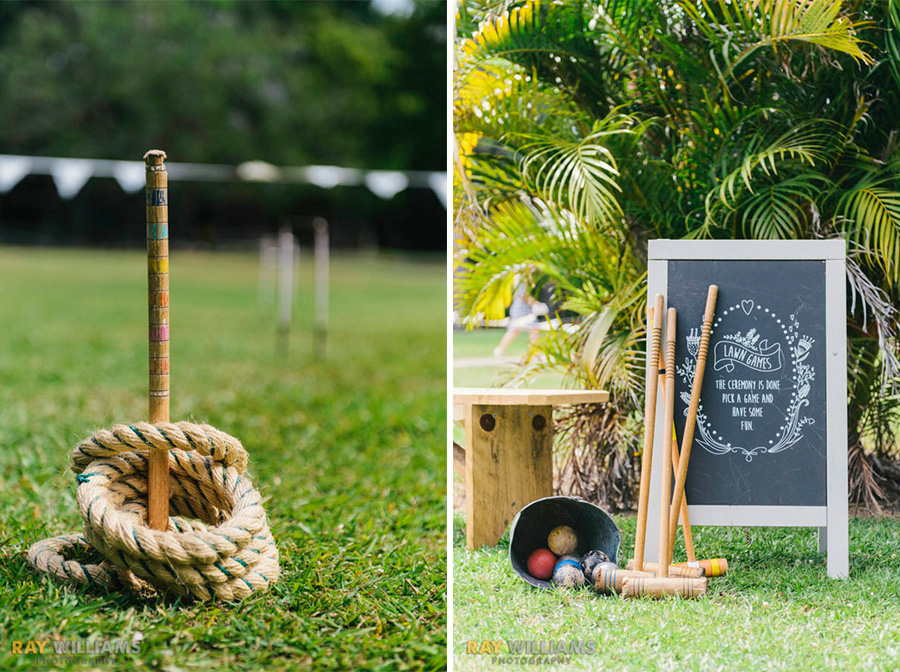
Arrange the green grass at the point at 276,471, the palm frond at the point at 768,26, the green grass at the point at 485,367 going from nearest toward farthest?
the green grass at the point at 276,471, the palm frond at the point at 768,26, the green grass at the point at 485,367

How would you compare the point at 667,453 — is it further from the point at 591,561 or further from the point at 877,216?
the point at 877,216

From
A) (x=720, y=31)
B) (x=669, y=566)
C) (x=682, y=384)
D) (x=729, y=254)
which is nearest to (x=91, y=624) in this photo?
(x=669, y=566)

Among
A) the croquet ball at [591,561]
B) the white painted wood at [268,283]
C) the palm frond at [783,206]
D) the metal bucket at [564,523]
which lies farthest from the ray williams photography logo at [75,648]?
the white painted wood at [268,283]

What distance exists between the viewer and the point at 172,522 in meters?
2.86

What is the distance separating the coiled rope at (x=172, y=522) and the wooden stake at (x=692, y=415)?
143 centimetres

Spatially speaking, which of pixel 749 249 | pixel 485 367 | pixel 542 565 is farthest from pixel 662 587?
pixel 485 367

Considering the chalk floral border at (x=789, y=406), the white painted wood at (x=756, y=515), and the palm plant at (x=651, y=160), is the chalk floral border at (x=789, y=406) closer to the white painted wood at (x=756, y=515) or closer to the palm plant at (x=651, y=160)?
the white painted wood at (x=756, y=515)

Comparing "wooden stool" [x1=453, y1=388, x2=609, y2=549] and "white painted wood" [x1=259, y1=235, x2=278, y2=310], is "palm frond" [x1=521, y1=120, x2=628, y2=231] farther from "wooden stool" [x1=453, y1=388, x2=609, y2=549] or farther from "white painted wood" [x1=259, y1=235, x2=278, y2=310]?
"white painted wood" [x1=259, y1=235, x2=278, y2=310]

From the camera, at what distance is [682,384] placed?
3482 mm

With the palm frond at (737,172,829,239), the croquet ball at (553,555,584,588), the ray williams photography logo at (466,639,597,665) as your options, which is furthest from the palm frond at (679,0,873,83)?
the ray williams photography logo at (466,639,597,665)

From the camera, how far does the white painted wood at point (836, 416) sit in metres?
3.39

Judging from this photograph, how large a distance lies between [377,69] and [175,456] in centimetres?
3407

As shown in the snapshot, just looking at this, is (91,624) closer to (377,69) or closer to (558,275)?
(558,275)

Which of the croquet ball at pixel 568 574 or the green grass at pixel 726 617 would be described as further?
the croquet ball at pixel 568 574
